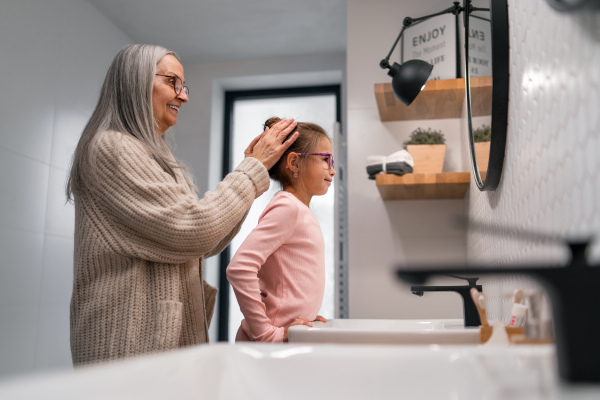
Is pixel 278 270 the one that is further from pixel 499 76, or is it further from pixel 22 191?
pixel 22 191

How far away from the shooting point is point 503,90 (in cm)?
93

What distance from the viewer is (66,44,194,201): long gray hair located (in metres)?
1.08

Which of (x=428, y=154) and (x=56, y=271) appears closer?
(x=428, y=154)

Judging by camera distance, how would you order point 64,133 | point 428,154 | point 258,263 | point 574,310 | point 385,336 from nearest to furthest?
point 574,310 < point 385,336 < point 258,263 < point 428,154 < point 64,133

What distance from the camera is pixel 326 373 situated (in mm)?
473

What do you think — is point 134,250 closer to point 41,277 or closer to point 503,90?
point 503,90

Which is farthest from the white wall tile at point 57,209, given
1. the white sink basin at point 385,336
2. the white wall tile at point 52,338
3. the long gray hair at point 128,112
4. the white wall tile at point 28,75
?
the white sink basin at point 385,336

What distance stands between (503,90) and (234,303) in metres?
2.47

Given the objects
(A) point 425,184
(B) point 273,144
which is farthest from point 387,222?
(B) point 273,144

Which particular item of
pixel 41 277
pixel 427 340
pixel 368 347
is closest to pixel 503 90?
pixel 427 340

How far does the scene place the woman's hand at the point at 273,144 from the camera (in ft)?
4.03

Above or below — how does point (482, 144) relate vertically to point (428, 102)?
below

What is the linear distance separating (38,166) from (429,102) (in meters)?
1.61

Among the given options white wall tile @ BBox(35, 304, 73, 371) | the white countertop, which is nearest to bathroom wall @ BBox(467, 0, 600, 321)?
the white countertop
